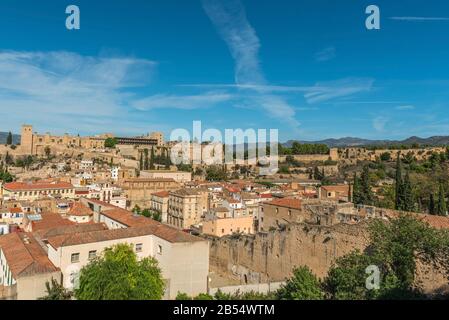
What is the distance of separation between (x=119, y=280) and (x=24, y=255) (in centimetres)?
550

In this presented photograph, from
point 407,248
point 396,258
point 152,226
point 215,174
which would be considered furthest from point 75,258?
point 215,174

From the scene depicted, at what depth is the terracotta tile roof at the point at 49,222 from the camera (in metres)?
22.8

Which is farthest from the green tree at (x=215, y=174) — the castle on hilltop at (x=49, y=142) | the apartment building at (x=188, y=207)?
the castle on hilltop at (x=49, y=142)

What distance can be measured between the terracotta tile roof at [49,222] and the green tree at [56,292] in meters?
9.58

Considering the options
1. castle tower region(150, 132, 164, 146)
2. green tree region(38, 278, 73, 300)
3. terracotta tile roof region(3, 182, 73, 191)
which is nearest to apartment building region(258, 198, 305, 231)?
green tree region(38, 278, 73, 300)

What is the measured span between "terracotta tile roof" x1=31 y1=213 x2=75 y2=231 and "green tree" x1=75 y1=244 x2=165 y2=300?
35.6 ft

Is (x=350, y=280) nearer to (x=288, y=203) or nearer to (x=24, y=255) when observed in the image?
(x=24, y=255)

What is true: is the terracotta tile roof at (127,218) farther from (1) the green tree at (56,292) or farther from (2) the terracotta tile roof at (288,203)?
(2) the terracotta tile roof at (288,203)

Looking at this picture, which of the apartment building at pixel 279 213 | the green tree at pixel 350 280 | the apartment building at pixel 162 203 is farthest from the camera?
the apartment building at pixel 162 203

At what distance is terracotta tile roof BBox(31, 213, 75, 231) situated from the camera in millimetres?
22847

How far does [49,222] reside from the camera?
79.5 feet

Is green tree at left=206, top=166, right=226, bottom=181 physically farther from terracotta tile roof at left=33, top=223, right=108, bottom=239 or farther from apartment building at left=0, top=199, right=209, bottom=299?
apartment building at left=0, top=199, right=209, bottom=299
